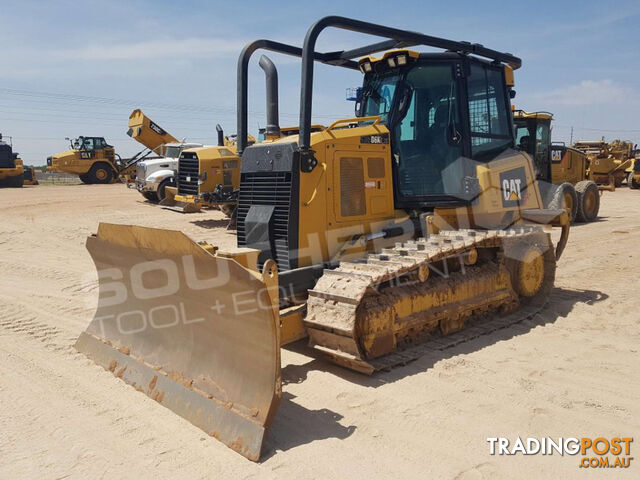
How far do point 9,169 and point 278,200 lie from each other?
29308mm

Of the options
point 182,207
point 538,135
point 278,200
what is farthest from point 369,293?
point 182,207

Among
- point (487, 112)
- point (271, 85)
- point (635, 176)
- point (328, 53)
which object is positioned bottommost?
point (635, 176)

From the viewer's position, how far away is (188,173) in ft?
51.3

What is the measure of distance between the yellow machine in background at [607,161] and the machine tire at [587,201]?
11713 millimetres

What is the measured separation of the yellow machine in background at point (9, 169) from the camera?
96.2 ft

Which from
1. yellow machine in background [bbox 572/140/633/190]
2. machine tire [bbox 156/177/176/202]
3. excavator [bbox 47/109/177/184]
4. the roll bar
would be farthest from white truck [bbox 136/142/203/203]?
yellow machine in background [bbox 572/140/633/190]

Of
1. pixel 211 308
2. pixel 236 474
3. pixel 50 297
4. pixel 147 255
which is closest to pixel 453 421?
pixel 236 474

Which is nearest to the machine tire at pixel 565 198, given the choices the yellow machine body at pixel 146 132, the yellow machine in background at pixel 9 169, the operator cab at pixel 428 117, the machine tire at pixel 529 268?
the machine tire at pixel 529 268

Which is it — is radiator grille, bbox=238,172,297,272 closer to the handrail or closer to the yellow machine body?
the handrail

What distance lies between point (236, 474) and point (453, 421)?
1.57m

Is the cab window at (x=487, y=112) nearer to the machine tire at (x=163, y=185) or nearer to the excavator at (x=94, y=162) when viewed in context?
the machine tire at (x=163, y=185)

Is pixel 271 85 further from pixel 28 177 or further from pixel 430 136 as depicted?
pixel 28 177

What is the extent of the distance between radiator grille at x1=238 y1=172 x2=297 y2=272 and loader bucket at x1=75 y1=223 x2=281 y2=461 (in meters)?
0.99

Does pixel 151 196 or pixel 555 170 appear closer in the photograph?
pixel 555 170
